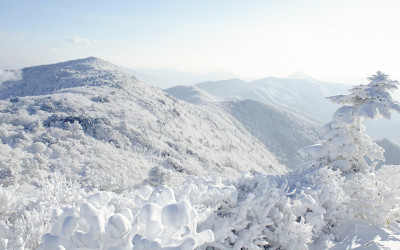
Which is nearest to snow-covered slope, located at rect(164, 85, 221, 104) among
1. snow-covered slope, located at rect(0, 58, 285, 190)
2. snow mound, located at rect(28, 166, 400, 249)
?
snow-covered slope, located at rect(0, 58, 285, 190)

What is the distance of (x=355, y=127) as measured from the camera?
1012 centimetres

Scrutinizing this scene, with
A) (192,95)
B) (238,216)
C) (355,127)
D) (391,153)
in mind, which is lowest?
(391,153)

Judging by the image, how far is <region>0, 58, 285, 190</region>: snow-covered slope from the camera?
16.0 m

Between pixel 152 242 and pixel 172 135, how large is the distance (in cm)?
2749

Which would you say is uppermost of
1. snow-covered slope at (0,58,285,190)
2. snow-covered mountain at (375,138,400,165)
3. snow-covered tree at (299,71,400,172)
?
snow-covered tree at (299,71,400,172)

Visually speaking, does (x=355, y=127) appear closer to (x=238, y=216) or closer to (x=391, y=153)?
(x=238, y=216)

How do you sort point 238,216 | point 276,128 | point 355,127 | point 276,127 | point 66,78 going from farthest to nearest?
point 276,127
point 276,128
point 66,78
point 355,127
point 238,216

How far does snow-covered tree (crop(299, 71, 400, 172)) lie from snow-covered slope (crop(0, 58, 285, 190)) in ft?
33.4

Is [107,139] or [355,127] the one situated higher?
[355,127]

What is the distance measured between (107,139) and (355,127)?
57.4 feet

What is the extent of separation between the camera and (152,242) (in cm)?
311

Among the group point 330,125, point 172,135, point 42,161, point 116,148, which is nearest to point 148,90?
point 172,135

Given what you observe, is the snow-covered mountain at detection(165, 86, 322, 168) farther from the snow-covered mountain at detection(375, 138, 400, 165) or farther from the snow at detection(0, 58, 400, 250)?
the snow at detection(0, 58, 400, 250)

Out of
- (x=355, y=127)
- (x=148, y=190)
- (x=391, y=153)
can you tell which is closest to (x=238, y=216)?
(x=148, y=190)
